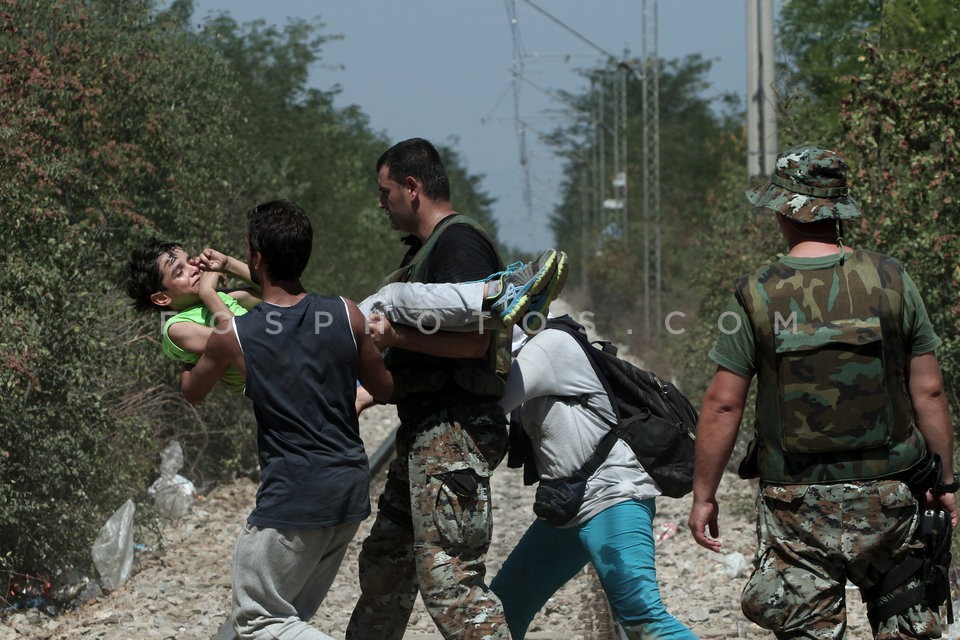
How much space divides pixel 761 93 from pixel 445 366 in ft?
39.6

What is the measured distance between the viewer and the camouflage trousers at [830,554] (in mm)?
4352

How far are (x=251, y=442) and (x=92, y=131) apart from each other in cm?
331

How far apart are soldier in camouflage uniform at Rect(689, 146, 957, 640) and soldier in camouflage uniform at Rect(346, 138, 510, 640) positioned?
2.44 ft

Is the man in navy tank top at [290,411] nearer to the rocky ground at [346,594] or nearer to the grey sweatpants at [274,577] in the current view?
the grey sweatpants at [274,577]

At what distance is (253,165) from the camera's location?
17.5 metres

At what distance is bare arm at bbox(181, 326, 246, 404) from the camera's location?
14.8 ft

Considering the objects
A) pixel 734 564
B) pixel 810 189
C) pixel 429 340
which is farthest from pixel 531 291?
pixel 734 564

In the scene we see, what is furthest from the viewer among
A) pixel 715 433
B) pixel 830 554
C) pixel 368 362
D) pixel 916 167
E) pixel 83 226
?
pixel 916 167

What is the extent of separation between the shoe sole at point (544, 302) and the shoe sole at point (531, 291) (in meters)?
0.03

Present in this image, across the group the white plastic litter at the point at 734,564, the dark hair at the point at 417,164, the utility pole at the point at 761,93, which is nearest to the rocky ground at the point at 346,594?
the white plastic litter at the point at 734,564

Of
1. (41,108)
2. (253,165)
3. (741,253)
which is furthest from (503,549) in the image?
(253,165)

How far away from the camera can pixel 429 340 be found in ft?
15.1

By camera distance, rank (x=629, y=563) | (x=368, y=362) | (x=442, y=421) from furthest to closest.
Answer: (x=629, y=563), (x=442, y=421), (x=368, y=362)

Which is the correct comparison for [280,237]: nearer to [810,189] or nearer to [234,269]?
[234,269]
